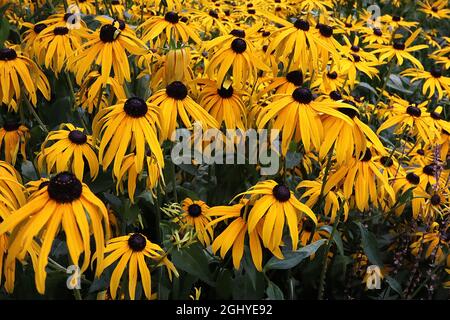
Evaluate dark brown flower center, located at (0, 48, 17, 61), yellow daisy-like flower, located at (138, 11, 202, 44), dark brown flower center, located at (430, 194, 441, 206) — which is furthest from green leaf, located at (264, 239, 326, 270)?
dark brown flower center, located at (0, 48, 17, 61)

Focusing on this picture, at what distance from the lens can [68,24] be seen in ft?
6.68

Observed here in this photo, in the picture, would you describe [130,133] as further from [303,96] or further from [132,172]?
[303,96]

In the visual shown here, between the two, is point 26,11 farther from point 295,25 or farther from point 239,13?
point 295,25

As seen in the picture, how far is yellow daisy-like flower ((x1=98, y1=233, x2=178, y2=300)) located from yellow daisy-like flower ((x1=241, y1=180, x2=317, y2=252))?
28 centimetres

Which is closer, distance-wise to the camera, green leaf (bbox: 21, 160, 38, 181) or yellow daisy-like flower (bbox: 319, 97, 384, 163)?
yellow daisy-like flower (bbox: 319, 97, 384, 163)

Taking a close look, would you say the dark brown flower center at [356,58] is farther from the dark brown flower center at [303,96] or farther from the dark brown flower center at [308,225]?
the dark brown flower center at [303,96]

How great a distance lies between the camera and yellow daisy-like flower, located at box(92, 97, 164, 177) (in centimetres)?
135

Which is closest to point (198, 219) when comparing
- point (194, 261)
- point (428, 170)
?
point (194, 261)

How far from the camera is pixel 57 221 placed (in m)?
1.10

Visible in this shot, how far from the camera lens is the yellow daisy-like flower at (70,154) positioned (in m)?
1.55

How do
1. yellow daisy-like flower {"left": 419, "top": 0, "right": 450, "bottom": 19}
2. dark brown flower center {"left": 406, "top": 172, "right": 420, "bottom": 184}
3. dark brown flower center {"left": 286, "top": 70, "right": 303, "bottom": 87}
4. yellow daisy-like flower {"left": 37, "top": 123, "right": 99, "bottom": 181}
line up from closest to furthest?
1. yellow daisy-like flower {"left": 37, "top": 123, "right": 99, "bottom": 181}
2. dark brown flower center {"left": 286, "top": 70, "right": 303, "bottom": 87}
3. dark brown flower center {"left": 406, "top": 172, "right": 420, "bottom": 184}
4. yellow daisy-like flower {"left": 419, "top": 0, "right": 450, "bottom": 19}

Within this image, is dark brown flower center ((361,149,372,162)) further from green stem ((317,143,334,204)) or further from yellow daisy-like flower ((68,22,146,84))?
yellow daisy-like flower ((68,22,146,84))
